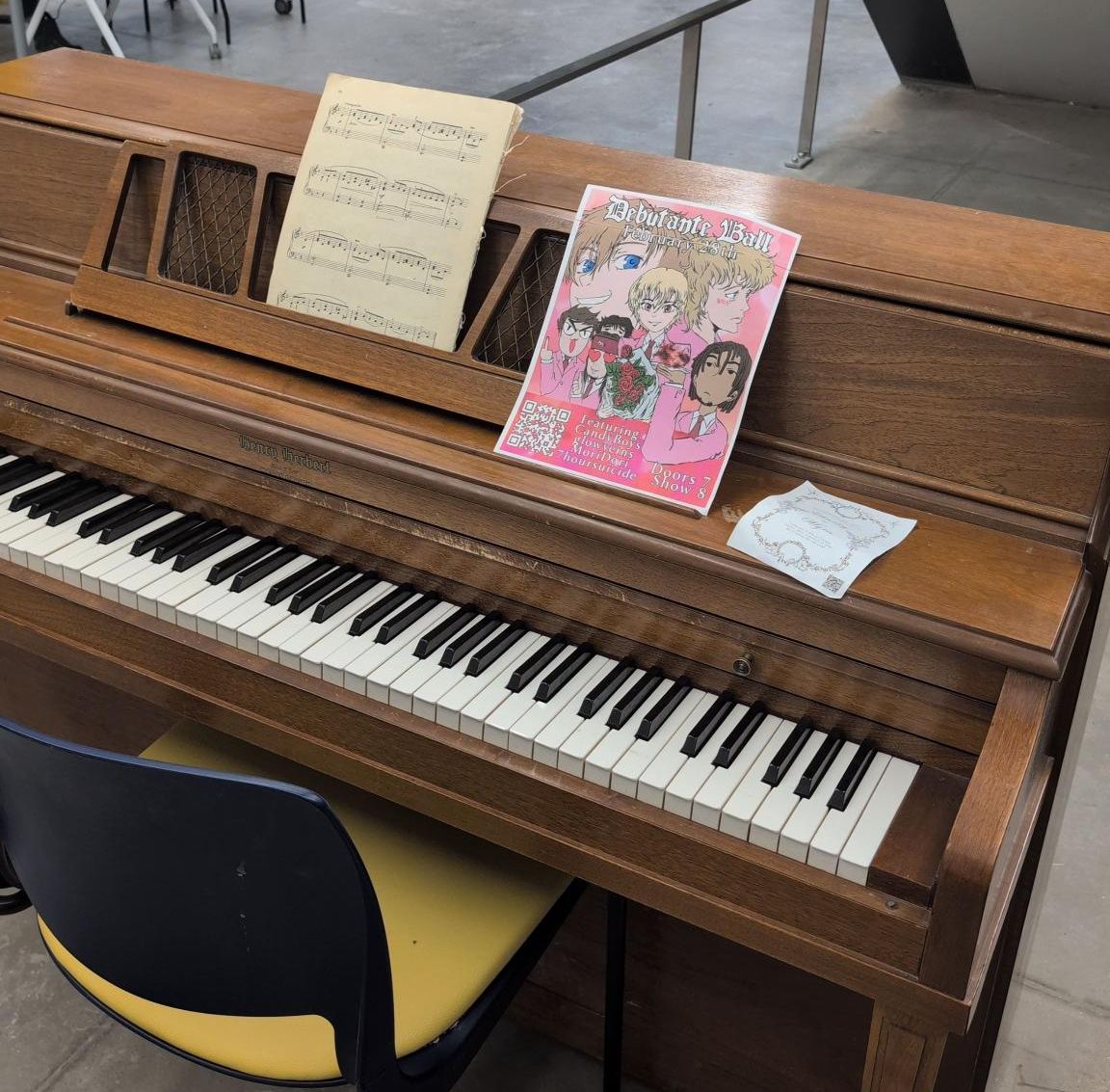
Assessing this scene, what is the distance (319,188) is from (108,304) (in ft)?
1.28

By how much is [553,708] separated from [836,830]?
0.35 metres

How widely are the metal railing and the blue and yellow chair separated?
1.55m

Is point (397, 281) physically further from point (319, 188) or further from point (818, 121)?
point (818, 121)

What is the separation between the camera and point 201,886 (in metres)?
1.14

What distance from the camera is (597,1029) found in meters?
2.01

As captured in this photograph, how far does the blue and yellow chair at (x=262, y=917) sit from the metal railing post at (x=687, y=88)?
321cm

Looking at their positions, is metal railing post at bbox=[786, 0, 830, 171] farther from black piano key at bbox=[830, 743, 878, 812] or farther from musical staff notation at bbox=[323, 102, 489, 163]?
black piano key at bbox=[830, 743, 878, 812]

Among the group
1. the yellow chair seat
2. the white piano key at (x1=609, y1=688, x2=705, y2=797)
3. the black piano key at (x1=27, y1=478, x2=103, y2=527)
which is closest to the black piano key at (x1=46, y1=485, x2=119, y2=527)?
the black piano key at (x1=27, y1=478, x2=103, y2=527)

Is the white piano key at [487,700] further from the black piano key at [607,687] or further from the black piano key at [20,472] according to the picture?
the black piano key at [20,472]

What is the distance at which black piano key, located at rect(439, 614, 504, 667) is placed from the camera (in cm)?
150

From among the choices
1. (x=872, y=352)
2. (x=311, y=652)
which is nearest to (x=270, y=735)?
(x=311, y=652)

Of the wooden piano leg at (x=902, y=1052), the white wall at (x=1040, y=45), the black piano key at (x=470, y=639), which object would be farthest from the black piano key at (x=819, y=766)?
the white wall at (x=1040, y=45)

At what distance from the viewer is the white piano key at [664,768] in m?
1.32

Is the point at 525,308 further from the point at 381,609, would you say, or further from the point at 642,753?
the point at 642,753
